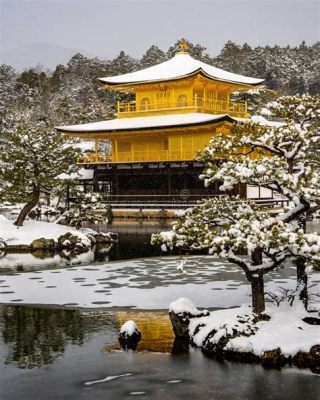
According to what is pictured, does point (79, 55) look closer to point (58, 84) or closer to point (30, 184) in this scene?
point (58, 84)

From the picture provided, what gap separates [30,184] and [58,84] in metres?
77.2

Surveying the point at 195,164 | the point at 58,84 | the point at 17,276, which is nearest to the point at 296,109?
the point at 17,276

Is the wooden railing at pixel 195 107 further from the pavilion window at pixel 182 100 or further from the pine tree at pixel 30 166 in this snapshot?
the pine tree at pixel 30 166

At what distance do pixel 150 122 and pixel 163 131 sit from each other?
1.62 metres

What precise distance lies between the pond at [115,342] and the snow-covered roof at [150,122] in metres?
23.3

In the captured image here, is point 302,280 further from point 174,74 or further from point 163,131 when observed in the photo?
point 174,74

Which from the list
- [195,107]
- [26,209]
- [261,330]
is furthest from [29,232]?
[195,107]

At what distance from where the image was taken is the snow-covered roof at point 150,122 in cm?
4231

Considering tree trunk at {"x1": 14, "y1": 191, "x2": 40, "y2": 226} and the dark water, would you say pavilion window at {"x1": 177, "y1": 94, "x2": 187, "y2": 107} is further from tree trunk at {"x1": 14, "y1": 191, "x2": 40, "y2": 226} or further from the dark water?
the dark water

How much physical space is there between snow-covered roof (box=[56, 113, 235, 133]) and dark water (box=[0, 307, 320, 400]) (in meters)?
29.9

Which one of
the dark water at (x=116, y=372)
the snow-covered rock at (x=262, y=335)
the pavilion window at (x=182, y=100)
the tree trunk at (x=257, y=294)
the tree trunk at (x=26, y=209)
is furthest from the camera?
the pavilion window at (x=182, y=100)

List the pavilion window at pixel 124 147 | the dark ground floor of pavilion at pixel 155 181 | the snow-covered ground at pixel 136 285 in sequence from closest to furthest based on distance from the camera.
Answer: the snow-covered ground at pixel 136 285, the dark ground floor of pavilion at pixel 155 181, the pavilion window at pixel 124 147

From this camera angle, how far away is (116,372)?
10.1 metres

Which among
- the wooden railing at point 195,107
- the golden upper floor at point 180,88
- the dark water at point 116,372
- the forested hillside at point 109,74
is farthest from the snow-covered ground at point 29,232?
the forested hillside at point 109,74
